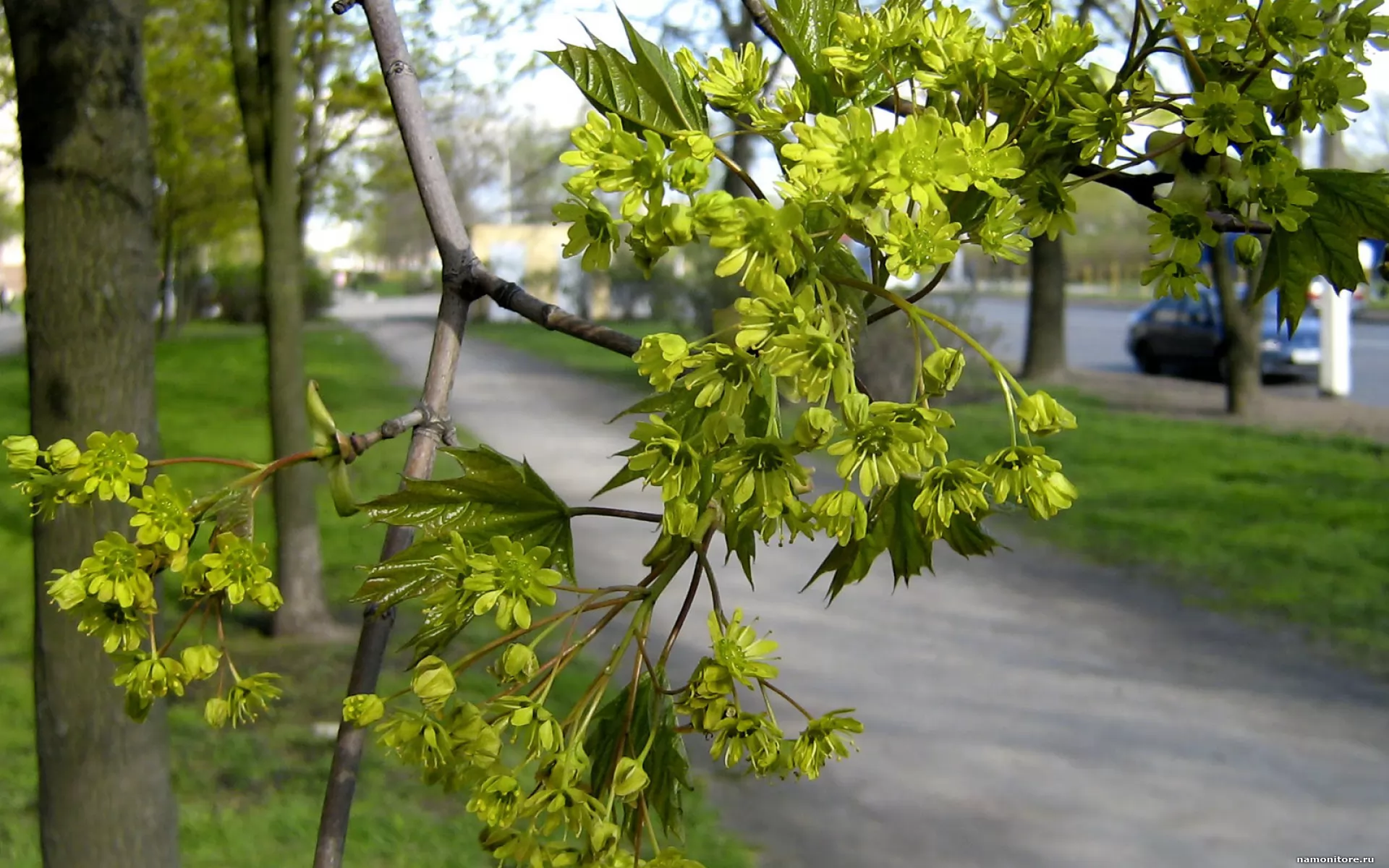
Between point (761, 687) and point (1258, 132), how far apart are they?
469 millimetres

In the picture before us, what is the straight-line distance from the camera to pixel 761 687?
88 centimetres

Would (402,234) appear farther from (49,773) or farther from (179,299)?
(49,773)

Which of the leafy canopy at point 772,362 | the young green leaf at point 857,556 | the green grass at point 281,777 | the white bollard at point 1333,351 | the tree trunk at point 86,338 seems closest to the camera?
the leafy canopy at point 772,362

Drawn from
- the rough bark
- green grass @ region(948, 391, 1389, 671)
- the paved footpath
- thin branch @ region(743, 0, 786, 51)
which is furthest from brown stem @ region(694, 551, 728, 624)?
green grass @ region(948, 391, 1389, 671)

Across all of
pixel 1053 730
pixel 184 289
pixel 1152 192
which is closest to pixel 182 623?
pixel 1152 192

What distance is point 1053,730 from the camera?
618 cm

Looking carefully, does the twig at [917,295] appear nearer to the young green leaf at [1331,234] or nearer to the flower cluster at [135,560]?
the young green leaf at [1331,234]

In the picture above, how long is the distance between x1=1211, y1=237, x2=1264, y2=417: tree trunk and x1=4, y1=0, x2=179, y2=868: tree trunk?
13.3 meters

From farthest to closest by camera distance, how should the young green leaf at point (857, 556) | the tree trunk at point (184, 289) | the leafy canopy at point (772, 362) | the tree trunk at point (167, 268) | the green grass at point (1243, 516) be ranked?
the tree trunk at point (184, 289), the tree trunk at point (167, 268), the green grass at point (1243, 516), the young green leaf at point (857, 556), the leafy canopy at point (772, 362)

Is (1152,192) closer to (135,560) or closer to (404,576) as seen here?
(404,576)

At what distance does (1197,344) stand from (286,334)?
18.0 meters

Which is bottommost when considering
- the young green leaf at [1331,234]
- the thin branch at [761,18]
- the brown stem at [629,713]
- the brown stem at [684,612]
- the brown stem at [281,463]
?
the brown stem at [629,713]

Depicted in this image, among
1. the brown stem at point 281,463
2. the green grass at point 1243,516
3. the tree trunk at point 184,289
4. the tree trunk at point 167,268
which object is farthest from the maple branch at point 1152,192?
the tree trunk at point 184,289

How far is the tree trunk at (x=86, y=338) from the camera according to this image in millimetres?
3037
